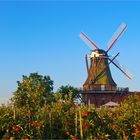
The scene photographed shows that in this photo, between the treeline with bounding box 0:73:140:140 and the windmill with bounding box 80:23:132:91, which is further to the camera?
the windmill with bounding box 80:23:132:91

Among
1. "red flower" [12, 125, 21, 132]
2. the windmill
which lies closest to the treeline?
"red flower" [12, 125, 21, 132]

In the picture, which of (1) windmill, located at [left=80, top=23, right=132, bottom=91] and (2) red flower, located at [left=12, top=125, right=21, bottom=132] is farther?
(1) windmill, located at [left=80, top=23, right=132, bottom=91]

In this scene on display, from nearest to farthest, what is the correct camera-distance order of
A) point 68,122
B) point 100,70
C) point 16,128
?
1. point 16,128
2. point 68,122
3. point 100,70

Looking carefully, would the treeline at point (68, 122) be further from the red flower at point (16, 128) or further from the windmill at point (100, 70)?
the windmill at point (100, 70)

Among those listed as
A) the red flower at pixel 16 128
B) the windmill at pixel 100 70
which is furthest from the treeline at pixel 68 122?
the windmill at pixel 100 70

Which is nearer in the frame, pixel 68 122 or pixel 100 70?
pixel 68 122

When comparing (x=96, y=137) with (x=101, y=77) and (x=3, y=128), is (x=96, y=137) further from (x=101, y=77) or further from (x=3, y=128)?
(x=101, y=77)

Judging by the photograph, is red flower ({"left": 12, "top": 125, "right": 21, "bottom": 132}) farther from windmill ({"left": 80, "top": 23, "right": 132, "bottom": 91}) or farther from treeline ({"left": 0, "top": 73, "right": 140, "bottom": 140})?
windmill ({"left": 80, "top": 23, "right": 132, "bottom": 91})

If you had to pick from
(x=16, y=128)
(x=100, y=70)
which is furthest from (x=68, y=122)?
(x=100, y=70)

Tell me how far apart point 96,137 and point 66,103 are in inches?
130

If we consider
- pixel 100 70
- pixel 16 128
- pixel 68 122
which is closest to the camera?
pixel 16 128

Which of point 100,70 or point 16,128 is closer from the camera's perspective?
point 16,128

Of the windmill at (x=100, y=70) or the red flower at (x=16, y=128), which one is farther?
the windmill at (x=100, y=70)

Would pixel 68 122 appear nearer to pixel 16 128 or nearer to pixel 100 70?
pixel 16 128
